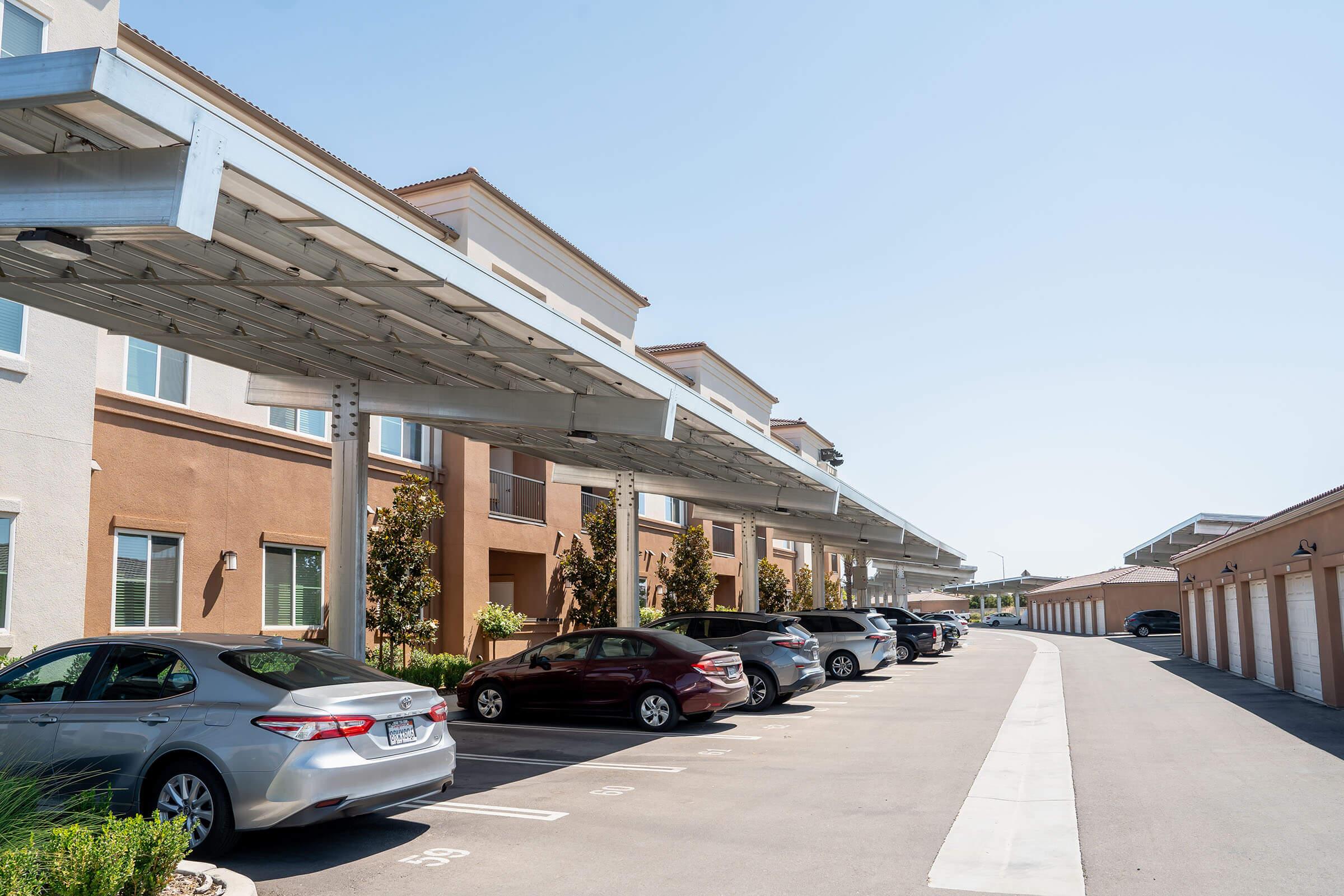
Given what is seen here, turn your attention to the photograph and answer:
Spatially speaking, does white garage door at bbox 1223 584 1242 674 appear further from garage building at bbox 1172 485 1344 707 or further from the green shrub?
the green shrub

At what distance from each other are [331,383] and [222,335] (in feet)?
6.19

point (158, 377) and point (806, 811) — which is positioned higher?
point (158, 377)

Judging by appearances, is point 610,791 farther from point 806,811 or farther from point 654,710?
point 654,710

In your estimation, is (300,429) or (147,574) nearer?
(147,574)

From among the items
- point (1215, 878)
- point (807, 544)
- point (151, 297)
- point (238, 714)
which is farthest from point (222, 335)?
point (807, 544)

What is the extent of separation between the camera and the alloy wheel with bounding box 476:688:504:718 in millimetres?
15219

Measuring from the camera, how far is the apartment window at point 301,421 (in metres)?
19.0

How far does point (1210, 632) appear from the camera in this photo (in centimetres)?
3016

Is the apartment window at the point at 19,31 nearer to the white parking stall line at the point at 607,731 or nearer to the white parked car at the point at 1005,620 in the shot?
the white parking stall line at the point at 607,731

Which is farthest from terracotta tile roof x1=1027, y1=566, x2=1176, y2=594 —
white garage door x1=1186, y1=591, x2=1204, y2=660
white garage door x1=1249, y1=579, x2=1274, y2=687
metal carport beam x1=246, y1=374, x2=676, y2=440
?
metal carport beam x1=246, y1=374, x2=676, y2=440

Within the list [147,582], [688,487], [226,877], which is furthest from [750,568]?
[226,877]

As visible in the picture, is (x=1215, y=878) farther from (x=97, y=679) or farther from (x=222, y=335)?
(x=222, y=335)

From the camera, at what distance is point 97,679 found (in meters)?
7.83

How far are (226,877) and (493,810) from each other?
305 cm
